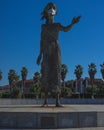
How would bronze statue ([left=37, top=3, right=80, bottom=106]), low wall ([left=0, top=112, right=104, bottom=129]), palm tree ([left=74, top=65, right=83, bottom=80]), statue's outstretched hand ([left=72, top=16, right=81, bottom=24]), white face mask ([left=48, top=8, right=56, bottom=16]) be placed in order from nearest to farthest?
low wall ([left=0, top=112, right=104, bottom=129]), statue's outstretched hand ([left=72, top=16, right=81, bottom=24]), bronze statue ([left=37, top=3, right=80, bottom=106]), white face mask ([left=48, top=8, right=56, bottom=16]), palm tree ([left=74, top=65, right=83, bottom=80])

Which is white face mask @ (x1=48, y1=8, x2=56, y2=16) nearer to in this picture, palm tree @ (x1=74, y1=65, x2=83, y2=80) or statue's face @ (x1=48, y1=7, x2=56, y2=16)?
statue's face @ (x1=48, y1=7, x2=56, y2=16)

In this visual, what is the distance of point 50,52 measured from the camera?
50.9 ft

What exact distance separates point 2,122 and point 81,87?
9878cm

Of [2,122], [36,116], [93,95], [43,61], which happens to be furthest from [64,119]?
[93,95]

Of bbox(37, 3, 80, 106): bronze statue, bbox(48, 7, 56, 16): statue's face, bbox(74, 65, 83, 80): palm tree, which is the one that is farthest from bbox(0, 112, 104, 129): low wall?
bbox(74, 65, 83, 80): palm tree

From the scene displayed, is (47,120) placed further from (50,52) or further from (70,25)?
(70,25)

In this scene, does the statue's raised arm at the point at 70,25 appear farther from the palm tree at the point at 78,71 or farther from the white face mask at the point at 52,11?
the palm tree at the point at 78,71

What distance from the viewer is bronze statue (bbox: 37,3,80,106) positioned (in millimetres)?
15250

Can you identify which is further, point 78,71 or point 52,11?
point 78,71

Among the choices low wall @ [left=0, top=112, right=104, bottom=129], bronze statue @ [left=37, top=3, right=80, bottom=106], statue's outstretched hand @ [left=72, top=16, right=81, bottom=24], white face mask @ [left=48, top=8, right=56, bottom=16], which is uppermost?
white face mask @ [left=48, top=8, right=56, bottom=16]

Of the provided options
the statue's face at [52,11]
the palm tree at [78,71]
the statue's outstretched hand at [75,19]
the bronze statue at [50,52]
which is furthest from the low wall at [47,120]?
the palm tree at [78,71]

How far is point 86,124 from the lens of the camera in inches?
484

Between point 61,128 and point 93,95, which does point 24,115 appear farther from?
point 93,95

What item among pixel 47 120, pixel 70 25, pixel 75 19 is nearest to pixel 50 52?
pixel 70 25
